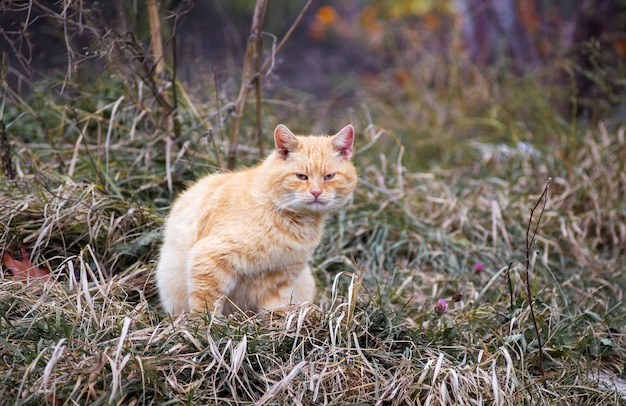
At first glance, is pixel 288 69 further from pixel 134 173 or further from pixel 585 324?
pixel 585 324

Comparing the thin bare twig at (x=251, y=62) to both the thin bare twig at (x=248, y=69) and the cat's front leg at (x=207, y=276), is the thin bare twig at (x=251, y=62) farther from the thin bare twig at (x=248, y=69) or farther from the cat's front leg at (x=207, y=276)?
the cat's front leg at (x=207, y=276)

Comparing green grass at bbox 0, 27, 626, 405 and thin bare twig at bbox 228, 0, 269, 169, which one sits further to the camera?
thin bare twig at bbox 228, 0, 269, 169

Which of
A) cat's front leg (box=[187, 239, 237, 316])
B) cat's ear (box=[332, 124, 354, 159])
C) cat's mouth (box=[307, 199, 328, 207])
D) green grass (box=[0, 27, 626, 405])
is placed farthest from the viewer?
cat's ear (box=[332, 124, 354, 159])

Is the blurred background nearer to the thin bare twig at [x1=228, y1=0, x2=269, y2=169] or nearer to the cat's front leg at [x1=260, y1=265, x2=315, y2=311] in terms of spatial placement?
the thin bare twig at [x1=228, y1=0, x2=269, y2=169]

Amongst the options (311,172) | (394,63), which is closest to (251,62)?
(311,172)

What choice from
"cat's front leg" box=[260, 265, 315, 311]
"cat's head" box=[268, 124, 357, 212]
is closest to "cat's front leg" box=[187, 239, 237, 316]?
"cat's front leg" box=[260, 265, 315, 311]

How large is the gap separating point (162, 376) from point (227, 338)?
30cm

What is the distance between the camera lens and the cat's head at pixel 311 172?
291 centimetres

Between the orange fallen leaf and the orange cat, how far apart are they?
557 millimetres

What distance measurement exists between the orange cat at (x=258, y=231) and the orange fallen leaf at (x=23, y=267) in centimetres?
56

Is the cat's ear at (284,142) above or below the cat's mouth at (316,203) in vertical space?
above

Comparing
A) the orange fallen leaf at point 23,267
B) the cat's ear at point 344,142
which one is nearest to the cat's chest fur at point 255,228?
the cat's ear at point 344,142

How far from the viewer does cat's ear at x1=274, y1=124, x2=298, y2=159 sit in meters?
2.96

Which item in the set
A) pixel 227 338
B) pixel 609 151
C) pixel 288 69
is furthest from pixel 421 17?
pixel 227 338
